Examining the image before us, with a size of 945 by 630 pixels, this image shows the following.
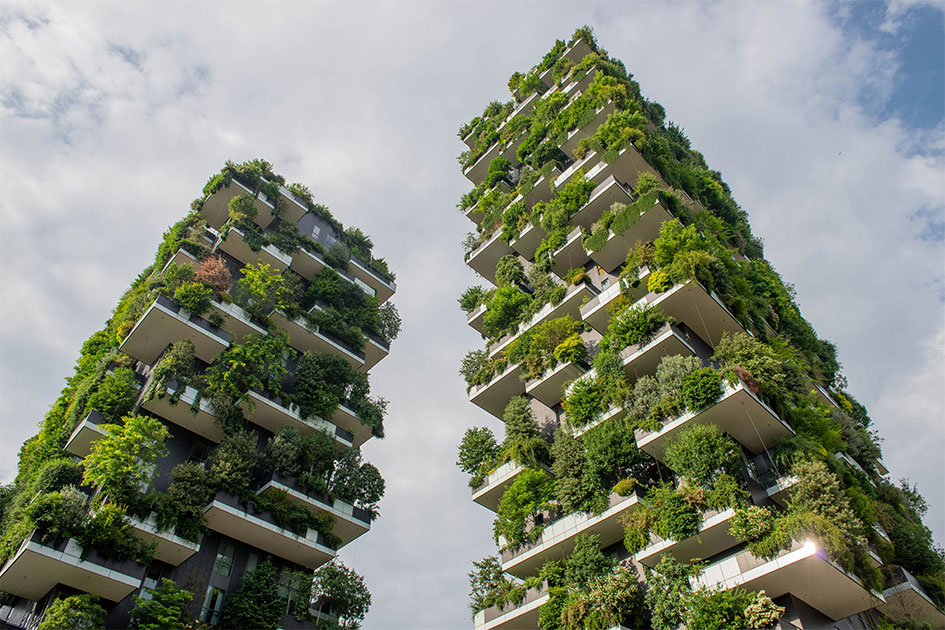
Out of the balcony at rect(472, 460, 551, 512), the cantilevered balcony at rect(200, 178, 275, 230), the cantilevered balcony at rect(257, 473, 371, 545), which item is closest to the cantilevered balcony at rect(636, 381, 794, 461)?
the balcony at rect(472, 460, 551, 512)

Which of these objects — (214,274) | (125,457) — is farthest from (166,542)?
(214,274)

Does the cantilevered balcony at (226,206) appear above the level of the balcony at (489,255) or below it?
above

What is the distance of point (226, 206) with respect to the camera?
4262 centimetres

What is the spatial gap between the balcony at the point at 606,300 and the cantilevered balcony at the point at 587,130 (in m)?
14.5

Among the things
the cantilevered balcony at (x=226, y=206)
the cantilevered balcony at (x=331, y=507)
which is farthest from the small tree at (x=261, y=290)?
the cantilevered balcony at (x=331, y=507)

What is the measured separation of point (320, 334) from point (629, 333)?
63.8 ft

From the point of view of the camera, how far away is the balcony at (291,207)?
44.2 metres

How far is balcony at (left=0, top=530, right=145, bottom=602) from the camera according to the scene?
2269 centimetres

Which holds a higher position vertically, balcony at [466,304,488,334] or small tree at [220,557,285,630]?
balcony at [466,304,488,334]

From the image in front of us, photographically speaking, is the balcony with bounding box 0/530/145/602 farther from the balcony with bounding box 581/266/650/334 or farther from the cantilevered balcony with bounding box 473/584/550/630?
the balcony with bounding box 581/266/650/334

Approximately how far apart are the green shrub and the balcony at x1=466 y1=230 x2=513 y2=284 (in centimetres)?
2001

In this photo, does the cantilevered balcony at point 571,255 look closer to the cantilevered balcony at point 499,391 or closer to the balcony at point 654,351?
the cantilevered balcony at point 499,391

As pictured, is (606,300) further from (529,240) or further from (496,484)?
(496,484)

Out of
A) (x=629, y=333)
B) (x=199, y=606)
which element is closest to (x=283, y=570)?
(x=199, y=606)
